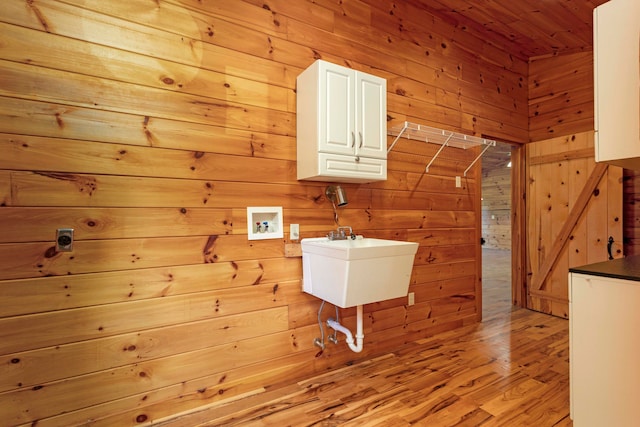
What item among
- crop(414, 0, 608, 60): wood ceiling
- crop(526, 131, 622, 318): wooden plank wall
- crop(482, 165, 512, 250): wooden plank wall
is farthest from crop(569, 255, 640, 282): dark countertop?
crop(482, 165, 512, 250): wooden plank wall

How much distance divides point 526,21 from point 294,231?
2.93 m

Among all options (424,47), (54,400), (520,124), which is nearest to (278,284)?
(54,400)

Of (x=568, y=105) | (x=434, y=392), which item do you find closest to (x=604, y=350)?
(x=434, y=392)

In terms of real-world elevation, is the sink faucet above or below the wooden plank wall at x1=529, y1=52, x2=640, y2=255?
below

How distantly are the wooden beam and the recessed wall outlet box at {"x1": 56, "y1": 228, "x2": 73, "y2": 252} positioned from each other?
4168 mm

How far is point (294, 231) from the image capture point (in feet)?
7.10

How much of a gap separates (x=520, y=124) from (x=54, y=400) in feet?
14.9

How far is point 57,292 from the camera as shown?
1.53m

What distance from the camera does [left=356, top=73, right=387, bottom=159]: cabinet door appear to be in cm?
208

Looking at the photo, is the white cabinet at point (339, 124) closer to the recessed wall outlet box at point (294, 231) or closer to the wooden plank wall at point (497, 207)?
the recessed wall outlet box at point (294, 231)

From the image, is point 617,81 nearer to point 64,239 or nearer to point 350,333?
point 350,333

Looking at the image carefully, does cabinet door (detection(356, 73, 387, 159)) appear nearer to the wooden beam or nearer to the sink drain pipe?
the sink drain pipe

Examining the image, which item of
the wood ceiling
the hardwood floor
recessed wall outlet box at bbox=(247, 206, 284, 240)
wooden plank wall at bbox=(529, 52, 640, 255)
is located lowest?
the hardwood floor

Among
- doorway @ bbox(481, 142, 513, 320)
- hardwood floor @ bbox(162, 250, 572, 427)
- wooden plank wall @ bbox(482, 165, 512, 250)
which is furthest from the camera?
wooden plank wall @ bbox(482, 165, 512, 250)
